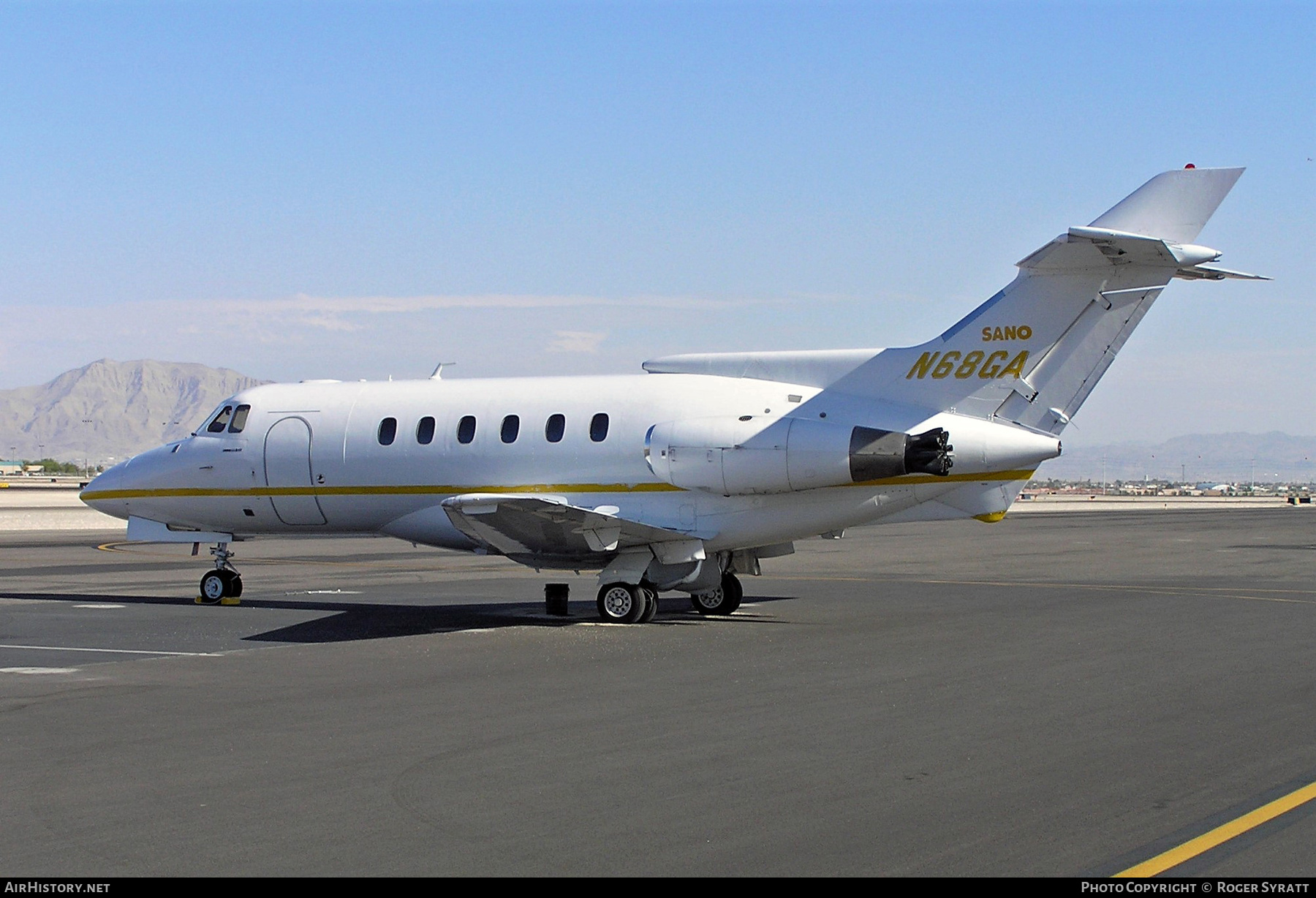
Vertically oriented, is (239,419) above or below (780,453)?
above

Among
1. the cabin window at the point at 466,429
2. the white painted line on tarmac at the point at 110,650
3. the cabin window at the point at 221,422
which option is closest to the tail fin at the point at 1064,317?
the cabin window at the point at 466,429

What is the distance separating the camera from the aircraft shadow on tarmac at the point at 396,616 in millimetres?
17719

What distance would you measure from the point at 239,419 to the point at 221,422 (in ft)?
1.36

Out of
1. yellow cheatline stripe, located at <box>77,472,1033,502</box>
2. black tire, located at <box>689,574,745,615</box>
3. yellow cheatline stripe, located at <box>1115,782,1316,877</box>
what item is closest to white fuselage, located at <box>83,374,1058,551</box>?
yellow cheatline stripe, located at <box>77,472,1033,502</box>

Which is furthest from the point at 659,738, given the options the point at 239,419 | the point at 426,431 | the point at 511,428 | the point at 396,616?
the point at 239,419

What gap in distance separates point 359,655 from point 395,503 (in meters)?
6.03

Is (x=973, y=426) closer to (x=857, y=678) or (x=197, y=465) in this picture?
(x=857, y=678)

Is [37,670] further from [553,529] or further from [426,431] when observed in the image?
[426,431]

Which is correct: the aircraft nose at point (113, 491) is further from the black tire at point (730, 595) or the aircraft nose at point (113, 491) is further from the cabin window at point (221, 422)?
the black tire at point (730, 595)

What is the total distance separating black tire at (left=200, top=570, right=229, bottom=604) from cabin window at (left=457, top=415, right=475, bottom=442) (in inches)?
198

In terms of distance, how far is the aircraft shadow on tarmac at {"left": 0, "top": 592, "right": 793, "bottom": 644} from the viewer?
17719mm

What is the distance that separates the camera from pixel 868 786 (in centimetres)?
806

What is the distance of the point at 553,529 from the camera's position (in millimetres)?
18484

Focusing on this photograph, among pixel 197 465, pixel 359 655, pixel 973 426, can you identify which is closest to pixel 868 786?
pixel 359 655
